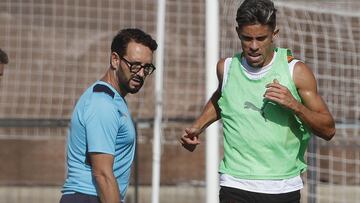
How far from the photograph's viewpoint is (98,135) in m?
4.53

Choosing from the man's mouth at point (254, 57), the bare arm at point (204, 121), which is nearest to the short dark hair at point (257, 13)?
the man's mouth at point (254, 57)

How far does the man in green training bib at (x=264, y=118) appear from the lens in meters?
4.74

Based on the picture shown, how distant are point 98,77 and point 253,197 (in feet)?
23.2

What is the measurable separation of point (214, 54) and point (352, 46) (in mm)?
4219

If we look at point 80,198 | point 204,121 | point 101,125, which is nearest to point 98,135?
point 101,125

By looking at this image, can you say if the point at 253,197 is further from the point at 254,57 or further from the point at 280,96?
the point at 254,57

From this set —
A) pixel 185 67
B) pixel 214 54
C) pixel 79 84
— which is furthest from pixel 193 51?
pixel 214 54

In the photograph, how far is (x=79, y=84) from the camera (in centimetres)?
1166

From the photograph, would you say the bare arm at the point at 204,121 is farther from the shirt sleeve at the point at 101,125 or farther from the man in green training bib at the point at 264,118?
the shirt sleeve at the point at 101,125

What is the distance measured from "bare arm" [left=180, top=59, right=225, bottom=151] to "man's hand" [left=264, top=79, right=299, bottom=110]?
1.75ft

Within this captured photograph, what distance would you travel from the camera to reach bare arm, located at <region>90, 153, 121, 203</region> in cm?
450

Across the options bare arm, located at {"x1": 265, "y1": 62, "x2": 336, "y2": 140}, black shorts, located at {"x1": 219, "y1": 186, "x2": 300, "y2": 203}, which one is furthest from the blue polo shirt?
bare arm, located at {"x1": 265, "y1": 62, "x2": 336, "y2": 140}

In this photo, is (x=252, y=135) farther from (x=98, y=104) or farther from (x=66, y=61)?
(x=66, y=61)

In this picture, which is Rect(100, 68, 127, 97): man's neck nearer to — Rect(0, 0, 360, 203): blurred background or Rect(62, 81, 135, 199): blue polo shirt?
Rect(62, 81, 135, 199): blue polo shirt
